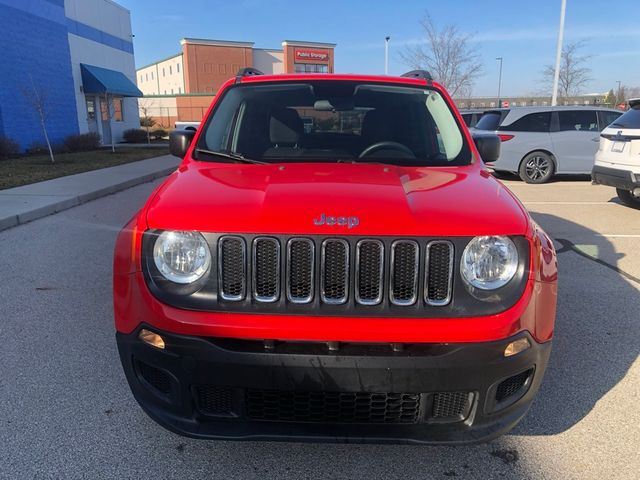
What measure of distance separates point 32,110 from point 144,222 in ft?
69.1

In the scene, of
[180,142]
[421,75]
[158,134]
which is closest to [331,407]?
[180,142]

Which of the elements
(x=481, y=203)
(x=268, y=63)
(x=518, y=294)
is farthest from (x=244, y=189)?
(x=268, y=63)

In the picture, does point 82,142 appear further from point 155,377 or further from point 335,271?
point 335,271

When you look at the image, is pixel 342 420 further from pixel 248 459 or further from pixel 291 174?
pixel 291 174

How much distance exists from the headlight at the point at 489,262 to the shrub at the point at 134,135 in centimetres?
2930

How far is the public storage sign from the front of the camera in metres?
61.7

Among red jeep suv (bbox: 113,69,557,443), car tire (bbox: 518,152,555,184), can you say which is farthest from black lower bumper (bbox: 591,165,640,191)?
red jeep suv (bbox: 113,69,557,443)

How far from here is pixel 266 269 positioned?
2.09m

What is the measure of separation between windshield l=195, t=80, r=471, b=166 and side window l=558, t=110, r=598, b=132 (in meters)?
9.72

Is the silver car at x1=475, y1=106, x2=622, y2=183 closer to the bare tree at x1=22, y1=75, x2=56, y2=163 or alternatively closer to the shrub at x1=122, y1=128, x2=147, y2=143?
the bare tree at x1=22, y1=75, x2=56, y2=163

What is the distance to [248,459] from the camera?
2465 mm

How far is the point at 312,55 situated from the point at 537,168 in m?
54.6

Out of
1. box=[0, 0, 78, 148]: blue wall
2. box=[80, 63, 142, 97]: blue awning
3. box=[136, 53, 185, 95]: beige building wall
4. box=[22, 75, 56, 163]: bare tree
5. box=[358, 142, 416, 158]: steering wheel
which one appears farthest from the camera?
box=[136, 53, 185, 95]: beige building wall

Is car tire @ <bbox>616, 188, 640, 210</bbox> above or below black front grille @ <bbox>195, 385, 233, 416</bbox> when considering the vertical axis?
below
